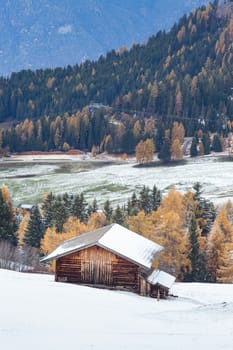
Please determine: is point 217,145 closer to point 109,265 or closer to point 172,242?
point 172,242

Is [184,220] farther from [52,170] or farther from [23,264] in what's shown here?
[52,170]

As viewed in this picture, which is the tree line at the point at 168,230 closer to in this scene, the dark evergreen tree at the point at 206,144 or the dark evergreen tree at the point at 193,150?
the dark evergreen tree at the point at 193,150

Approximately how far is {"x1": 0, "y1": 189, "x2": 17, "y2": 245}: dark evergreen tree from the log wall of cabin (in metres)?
26.1

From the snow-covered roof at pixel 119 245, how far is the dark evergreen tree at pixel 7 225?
25153 mm

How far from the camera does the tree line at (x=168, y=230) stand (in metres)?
47.6

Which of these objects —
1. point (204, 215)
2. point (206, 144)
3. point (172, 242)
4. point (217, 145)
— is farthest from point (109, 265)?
point (217, 145)

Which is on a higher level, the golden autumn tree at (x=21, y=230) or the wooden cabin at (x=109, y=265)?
the wooden cabin at (x=109, y=265)

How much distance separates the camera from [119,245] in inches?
1237

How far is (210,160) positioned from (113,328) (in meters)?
124

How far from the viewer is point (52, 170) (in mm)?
134750

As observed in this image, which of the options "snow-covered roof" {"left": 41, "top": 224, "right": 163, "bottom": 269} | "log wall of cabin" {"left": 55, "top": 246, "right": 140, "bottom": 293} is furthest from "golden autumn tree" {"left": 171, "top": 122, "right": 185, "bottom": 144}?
"log wall of cabin" {"left": 55, "top": 246, "right": 140, "bottom": 293}

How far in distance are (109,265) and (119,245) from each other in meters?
1.35

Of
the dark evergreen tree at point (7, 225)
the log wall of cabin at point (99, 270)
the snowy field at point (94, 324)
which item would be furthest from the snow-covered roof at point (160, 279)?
the dark evergreen tree at point (7, 225)

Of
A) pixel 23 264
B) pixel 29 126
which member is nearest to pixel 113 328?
pixel 23 264
